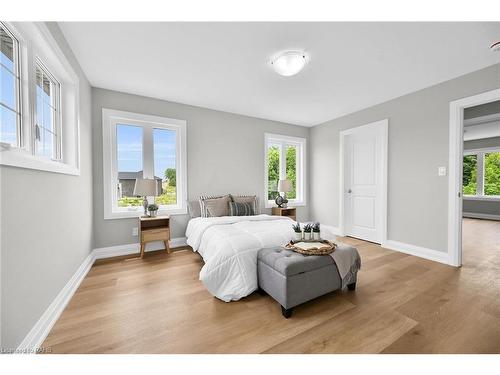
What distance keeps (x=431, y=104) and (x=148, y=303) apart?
4401 millimetres

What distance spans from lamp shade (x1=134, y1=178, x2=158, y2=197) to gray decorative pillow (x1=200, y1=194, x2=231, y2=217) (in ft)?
2.63

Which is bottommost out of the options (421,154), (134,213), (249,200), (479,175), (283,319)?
(283,319)

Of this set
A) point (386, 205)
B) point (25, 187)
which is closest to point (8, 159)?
point (25, 187)

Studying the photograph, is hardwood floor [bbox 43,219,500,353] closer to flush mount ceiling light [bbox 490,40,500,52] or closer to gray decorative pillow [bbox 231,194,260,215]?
gray decorative pillow [bbox 231,194,260,215]

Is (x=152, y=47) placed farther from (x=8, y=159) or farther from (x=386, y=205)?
(x=386, y=205)

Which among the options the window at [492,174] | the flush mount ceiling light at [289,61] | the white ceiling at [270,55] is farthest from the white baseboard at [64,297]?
the window at [492,174]

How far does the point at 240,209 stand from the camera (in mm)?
3559

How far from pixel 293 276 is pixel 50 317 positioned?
191 centimetres

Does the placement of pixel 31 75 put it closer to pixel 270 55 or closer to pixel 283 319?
pixel 270 55

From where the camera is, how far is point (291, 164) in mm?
5043

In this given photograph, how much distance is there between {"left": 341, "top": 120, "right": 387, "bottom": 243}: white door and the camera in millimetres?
3631

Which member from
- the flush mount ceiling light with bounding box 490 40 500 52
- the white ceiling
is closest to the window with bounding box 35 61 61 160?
the white ceiling

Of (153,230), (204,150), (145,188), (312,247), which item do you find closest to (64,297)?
(153,230)

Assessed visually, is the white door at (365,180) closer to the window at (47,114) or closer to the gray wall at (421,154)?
the gray wall at (421,154)
